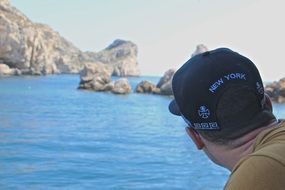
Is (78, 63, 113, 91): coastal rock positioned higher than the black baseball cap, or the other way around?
the black baseball cap

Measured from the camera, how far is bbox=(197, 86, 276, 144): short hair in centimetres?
197

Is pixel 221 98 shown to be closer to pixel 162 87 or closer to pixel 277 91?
pixel 277 91

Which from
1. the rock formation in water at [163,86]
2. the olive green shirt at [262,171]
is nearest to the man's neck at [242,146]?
the olive green shirt at [262,171]

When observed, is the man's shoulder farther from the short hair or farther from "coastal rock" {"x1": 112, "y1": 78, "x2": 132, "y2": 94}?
"coastal rock" {"x1": 112, "y1": 78, "x2": 132, "y2": 94}

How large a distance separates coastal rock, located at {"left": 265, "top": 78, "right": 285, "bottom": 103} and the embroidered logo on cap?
6401cm

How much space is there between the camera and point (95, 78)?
273ft

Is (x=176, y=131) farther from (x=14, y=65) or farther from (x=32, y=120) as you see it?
(x=14, y=65)

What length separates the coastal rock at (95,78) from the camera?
8034 centimetres

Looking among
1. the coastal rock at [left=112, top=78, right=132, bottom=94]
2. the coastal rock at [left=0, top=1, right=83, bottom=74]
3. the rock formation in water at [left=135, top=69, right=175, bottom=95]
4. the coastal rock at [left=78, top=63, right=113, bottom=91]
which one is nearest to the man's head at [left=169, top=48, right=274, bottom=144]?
the rock formation in water at [left=135, top=69, right=175, bottom=95]

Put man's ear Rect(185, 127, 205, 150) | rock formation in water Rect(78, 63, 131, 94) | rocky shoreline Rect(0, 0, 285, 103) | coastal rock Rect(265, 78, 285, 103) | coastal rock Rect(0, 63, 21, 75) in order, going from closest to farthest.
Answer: man's ear Rect(185, 127, 205, 150) < coastal rock Rect(265, 78, 285, 103) < rock formation in water Rect(78, 63, 131, 94) < rocky shoreline Rect(0, 0, 285, 103) < coastal rock Rect(0, 63, 21, 75)

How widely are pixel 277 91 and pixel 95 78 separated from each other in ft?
98.6

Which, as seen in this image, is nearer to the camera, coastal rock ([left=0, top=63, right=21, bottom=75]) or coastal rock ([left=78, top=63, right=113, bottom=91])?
coastal rock ([left=78, top=63, right=113, bottom=91])

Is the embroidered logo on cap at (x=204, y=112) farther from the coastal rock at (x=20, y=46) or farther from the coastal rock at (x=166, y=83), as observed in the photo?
the coastal rock at (x=20, y=46)

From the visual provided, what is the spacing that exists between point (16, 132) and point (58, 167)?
454 inches
